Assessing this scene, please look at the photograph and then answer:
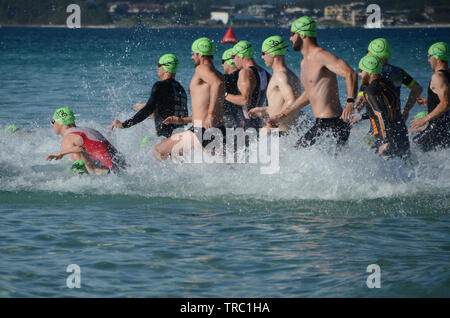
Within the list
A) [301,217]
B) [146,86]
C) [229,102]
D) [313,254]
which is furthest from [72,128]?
[146,86]

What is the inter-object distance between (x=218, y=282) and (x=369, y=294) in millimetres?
1178

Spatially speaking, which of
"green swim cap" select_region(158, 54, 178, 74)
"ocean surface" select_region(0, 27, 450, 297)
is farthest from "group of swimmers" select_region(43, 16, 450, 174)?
"ocean surface" select_region(0, 27, 450, 297)

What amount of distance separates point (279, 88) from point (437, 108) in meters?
2.16

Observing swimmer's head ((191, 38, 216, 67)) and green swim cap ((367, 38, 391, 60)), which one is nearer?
swimmer's head ((191, 38, 216, 67))

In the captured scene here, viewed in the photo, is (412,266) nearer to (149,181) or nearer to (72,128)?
(149,181)

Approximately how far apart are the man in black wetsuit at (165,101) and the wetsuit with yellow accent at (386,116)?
8.19ft

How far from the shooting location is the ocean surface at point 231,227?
5555mm

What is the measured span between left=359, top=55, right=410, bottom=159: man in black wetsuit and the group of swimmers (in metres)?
0.01

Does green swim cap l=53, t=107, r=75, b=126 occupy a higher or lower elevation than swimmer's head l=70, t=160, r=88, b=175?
higher

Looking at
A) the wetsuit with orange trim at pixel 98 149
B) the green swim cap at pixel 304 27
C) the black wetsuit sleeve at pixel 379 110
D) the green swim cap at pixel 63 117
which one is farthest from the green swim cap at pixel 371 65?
the green swim cap at pixel 63 117

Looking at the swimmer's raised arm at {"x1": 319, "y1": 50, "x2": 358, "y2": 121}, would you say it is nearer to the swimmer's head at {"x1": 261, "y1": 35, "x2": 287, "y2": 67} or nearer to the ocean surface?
the ocean surface

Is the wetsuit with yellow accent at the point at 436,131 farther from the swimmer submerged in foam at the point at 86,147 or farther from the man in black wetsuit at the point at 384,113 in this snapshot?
the swimmer submerged in foam at the point at 86,147

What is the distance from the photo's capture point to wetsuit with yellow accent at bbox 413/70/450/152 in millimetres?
9375
